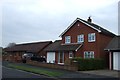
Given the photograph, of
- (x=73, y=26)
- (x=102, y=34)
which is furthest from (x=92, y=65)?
(x=73, y=26)

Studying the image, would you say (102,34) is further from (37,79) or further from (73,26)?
(37,79)

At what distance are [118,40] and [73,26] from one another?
8.88 m

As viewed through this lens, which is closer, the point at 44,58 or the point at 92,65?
the point at 92,65

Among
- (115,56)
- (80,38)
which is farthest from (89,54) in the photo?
(115,56)

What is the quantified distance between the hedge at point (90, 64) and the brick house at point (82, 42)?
162 cm

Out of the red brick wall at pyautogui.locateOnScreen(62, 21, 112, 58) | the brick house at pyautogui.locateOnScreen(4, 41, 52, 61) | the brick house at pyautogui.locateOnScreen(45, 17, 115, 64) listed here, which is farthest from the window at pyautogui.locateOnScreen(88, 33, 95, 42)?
the brick house at pyautogui.locateOnScreen(4, 41, 52, 61)

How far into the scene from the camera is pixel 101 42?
35.0 metres

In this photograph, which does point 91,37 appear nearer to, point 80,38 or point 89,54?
point 80,38

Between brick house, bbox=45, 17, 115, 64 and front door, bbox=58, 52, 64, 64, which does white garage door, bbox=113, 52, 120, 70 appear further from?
front door, bbox=58, 52, 64, 64

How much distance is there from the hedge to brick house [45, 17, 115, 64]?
162cm

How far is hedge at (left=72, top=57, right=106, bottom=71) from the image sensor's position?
2919cm

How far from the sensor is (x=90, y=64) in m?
30.8

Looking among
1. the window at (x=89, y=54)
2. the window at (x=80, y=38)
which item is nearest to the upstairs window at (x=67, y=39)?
the window at (x=80, y=38)

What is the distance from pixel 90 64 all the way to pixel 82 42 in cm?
679
